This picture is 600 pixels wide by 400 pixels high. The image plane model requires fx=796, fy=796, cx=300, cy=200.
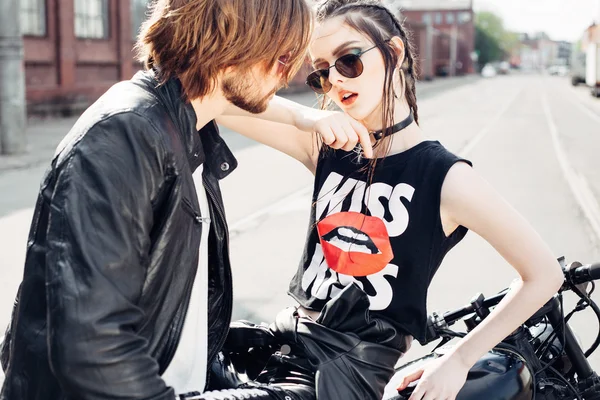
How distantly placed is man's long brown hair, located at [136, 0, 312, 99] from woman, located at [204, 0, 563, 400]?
34 centimetres

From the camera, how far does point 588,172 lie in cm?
1315

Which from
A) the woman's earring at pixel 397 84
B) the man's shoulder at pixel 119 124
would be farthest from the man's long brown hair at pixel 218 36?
the woman's earring at pixel 397 84

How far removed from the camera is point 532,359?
224cm

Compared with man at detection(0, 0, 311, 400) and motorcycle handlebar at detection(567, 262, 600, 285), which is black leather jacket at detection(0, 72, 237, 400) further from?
motorcycle handlebar at detection(567, 262, 600, 285)

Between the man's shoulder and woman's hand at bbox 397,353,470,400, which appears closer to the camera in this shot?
the man's shoulder

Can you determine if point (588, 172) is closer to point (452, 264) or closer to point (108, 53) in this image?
point (452, 264)

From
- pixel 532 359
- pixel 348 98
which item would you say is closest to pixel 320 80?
pixel 348 98

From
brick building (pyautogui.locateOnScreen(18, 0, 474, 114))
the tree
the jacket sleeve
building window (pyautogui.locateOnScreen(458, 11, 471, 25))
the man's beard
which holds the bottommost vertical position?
the tree

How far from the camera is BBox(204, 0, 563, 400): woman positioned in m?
1.95

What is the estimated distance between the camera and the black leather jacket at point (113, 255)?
138cm

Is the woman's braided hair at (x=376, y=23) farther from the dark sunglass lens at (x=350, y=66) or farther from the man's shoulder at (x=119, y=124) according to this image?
the man's shoulder at (x=119, y=124)

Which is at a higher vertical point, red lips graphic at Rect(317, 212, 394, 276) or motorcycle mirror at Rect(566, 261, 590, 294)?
red lips graphic at Rect(317, 212, 394, 276)

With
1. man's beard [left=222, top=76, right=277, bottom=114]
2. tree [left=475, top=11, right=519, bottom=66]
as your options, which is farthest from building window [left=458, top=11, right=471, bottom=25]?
man's beard [left=222, top=76, right=277, bottom=114]

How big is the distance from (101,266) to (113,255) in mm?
29
